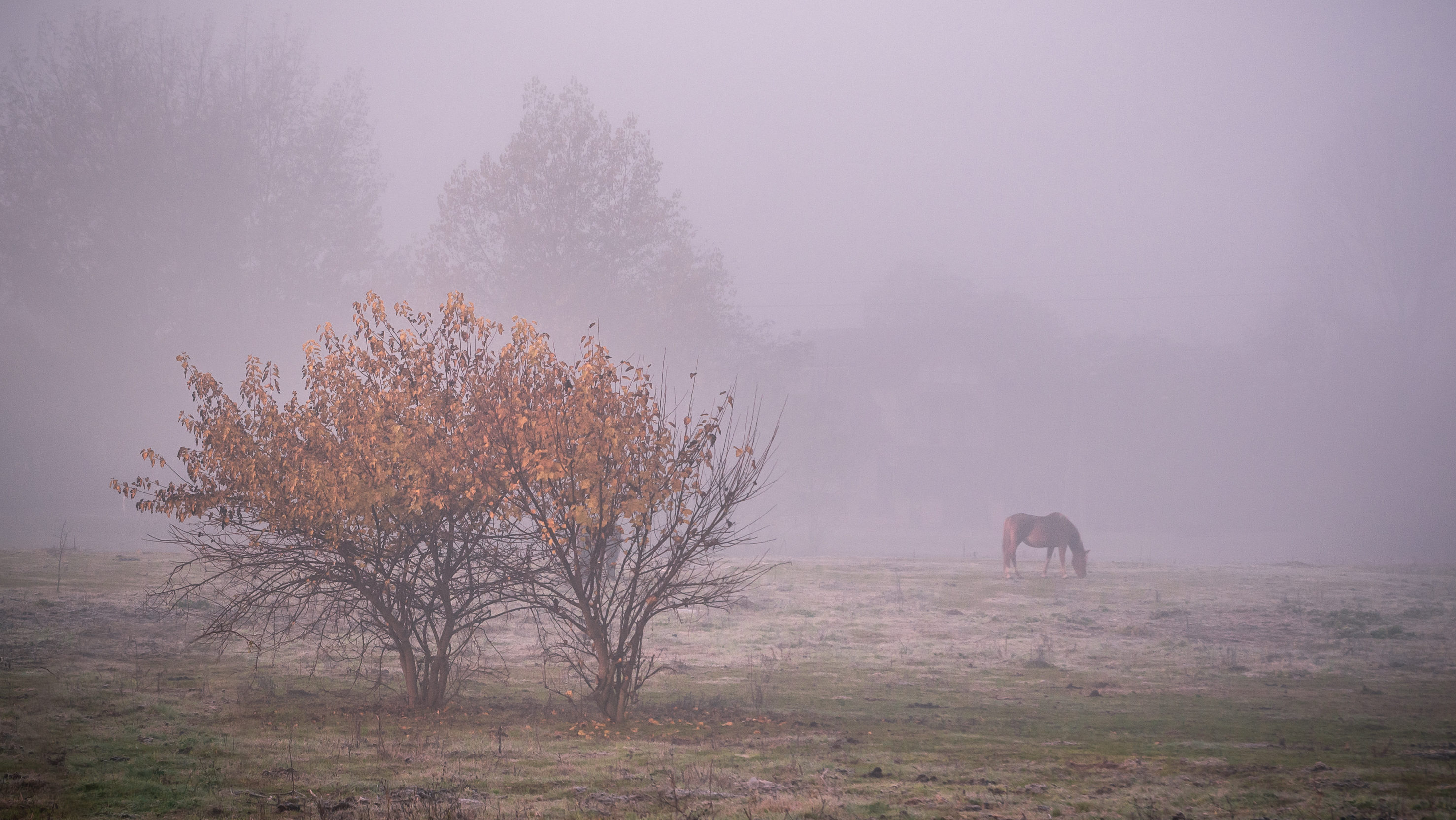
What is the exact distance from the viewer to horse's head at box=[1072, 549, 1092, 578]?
34.1 meters

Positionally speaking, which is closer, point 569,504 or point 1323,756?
point 1323,756

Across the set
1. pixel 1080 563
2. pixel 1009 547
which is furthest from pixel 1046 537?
pixel 1009 547

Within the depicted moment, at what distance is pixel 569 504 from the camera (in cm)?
1097

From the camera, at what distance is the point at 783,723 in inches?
488

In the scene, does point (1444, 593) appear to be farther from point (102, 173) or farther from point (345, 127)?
point (102, 173)

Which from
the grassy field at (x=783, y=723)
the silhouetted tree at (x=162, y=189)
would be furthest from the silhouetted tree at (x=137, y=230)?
the grassy field at (x=783, y=723)

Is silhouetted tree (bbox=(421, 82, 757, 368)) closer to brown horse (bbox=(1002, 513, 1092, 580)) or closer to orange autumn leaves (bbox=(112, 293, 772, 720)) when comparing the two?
brown horse (bbox=(1002, 513, 1092, 580))

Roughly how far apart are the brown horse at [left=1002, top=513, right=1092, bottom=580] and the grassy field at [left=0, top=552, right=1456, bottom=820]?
33.2ft

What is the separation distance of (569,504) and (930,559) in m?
33.9

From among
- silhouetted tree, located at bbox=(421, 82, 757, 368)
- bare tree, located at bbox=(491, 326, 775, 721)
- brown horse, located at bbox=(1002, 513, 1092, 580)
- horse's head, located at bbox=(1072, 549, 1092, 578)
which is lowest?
horse's head, located at bbox=(1072, 549, 1092, 578)

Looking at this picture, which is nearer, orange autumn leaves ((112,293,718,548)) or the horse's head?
orange autumn leaves ((112,293,718,548))

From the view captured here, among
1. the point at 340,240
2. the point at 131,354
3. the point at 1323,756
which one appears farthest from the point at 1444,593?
the point at 131,354

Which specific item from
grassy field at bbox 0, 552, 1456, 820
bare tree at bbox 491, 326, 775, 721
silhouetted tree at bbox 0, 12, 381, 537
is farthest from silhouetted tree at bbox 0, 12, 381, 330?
bare tree at bbox 491, 326, 775, 721

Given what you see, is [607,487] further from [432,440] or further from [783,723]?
[783,723]
